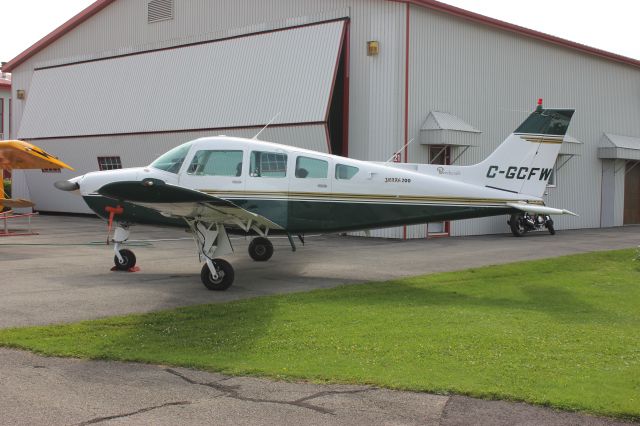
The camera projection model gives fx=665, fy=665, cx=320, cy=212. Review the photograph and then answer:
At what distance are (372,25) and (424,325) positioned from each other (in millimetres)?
15414

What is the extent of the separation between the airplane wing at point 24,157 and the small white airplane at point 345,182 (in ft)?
26.9

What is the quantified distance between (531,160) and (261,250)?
6.13 meters

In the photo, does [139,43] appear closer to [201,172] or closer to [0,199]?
[0,199]

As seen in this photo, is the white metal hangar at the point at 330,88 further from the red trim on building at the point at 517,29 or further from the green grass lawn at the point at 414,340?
the green grass lawn at the point at 414,340

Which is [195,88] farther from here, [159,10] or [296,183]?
[296,183]

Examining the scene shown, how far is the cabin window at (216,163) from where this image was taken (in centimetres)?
1248

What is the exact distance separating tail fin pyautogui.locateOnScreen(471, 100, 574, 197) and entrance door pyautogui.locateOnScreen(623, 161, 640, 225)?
21385 millimetres

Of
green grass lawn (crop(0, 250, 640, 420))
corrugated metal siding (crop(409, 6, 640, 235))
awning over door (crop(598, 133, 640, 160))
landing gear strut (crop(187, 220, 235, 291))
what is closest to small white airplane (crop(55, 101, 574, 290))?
landing gear strut (crop(187, 220, 235, 291))

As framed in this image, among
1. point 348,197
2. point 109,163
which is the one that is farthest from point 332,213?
point 109,163

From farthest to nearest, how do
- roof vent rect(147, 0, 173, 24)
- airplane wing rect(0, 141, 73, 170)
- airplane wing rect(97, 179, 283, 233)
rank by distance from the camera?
roof vent rect(147, 0, 173, 24) < airplane wing rect(0, 141, 73, 170) < airplane wing rect(97, 179, 283, 233)

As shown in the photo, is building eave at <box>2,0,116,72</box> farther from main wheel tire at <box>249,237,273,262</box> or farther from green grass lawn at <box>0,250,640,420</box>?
green grass lawn at <box>0,250,640,420</box>

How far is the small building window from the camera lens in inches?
1156

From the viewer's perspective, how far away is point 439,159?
74.8 feet

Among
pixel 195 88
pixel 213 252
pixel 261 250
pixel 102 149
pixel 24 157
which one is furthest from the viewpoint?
pixel 102 149
